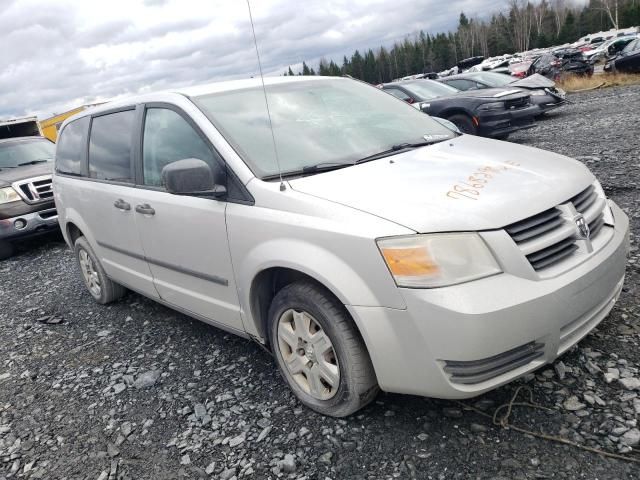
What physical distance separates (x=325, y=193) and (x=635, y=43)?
72.1 feet

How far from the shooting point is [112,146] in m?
3.93

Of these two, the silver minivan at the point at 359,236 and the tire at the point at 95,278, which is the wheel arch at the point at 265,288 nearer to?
the silver minivan at the point at 359,236

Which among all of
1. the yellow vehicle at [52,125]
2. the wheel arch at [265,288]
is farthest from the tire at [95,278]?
the yellow vehicle at [52,125]

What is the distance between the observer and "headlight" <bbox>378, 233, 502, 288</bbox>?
207 centimetres

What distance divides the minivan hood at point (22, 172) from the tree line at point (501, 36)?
2325 inches

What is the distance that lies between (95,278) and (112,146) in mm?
1478

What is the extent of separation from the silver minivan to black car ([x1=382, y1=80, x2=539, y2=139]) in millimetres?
5727

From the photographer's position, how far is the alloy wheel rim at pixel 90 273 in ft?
15.7

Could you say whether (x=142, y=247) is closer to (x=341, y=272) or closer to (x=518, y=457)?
(x=341, y=272)

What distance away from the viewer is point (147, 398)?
3.18 metres

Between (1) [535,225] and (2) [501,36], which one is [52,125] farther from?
(2) [501,36]

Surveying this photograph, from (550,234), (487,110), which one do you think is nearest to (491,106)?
(487,110)

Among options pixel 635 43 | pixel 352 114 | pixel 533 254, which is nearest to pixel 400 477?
pixel 533 254

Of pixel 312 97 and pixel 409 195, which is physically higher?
pixel 312 97
